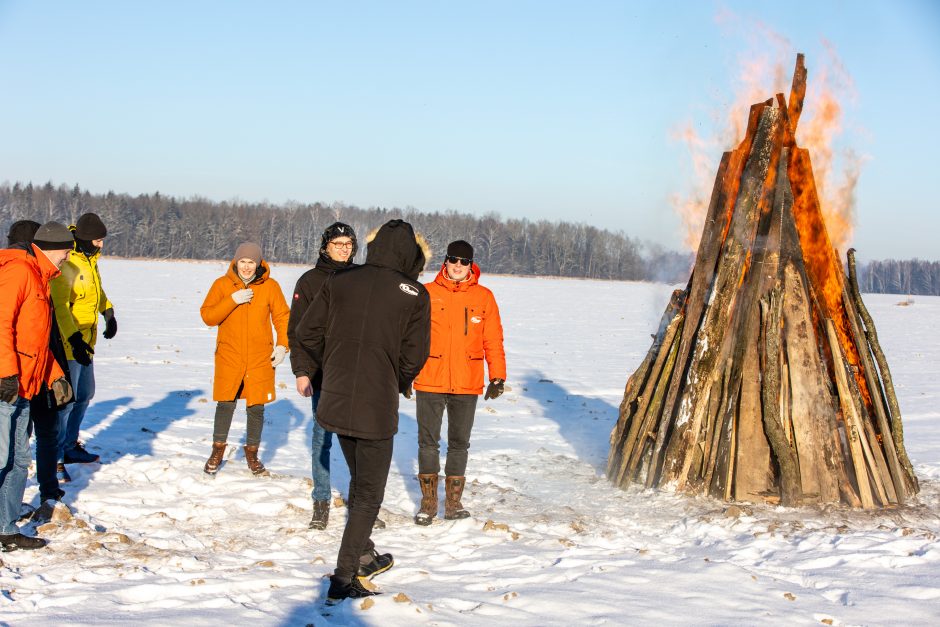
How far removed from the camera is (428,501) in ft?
19.2

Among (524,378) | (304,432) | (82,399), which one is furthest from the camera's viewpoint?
(524,378)

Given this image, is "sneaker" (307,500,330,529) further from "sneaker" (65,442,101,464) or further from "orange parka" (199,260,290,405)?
"sneaker" (65,442,101,464)

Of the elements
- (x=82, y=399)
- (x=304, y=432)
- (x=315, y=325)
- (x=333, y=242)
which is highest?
(x=333, y=242)

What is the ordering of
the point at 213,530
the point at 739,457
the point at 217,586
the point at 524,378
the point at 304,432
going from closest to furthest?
the point at 217,586, the point at 213,530, the point at 739,457, the point at 304,432, the point at 524,378

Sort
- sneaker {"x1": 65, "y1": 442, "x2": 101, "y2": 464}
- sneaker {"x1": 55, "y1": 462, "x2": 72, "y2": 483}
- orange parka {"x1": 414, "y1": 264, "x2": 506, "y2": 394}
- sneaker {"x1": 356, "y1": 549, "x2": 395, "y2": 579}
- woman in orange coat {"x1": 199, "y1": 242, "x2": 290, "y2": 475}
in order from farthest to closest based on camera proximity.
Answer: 1. sneaker {"x1": 65, "y1": 442, "x2": 101, "y2": 464}
2. woman in orange coat {"x1": 199, "y1": 242, "x2": 290, "y2": 475}
3. sneaker {"x1": 55, "y1": 462, "x2": 72, "y2": 483}
4. orange parka {"x1": 414, "y1": 264, "x2": 506, "y2": 394}
5. sneaker {"x1": 356, "y1": 549, "x2": 395, "y2": 579}

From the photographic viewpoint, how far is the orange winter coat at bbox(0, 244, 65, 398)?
4.71 metres

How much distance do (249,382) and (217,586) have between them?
8.52 feet

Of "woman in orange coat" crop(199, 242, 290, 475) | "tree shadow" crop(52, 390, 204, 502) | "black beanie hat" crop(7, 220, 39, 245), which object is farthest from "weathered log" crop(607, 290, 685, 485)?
"black beanie hat" crop(7, 220, 39, 245)

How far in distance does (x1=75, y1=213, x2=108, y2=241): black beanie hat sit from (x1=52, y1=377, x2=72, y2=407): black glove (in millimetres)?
2039

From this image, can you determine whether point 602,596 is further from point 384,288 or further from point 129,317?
point 129,317

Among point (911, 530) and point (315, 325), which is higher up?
point (315, 325)

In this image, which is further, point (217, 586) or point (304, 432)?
point (304, 432)

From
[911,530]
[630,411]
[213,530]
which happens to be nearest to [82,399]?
[213,530]

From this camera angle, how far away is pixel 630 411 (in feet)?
24.0
